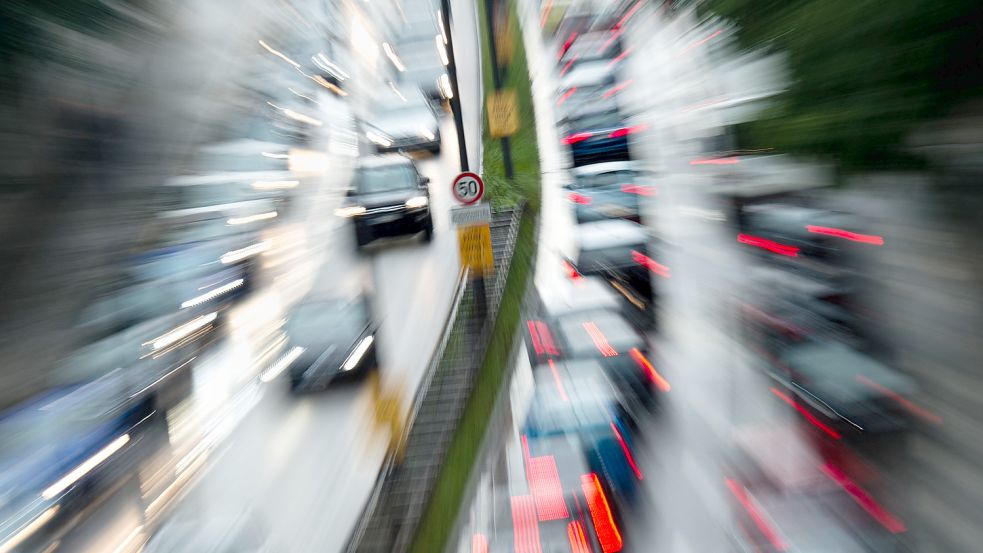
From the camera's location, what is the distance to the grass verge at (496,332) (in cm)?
718

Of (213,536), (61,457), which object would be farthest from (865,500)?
(61,457)

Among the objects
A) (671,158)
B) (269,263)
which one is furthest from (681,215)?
(269,263)

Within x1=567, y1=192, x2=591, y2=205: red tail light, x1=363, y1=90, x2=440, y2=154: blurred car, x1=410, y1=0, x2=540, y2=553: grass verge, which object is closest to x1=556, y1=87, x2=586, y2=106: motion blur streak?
x1=410, y1=0, x2=540, y2=553: grass verge

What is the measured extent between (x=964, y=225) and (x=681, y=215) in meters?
11.7

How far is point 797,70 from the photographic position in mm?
5973

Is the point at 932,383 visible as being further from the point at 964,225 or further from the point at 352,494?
the point at 352,494

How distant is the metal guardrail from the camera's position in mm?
6844

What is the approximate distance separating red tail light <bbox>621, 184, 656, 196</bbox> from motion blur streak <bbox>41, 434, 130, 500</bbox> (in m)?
12.2

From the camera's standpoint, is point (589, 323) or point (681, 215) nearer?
point (589, 323)

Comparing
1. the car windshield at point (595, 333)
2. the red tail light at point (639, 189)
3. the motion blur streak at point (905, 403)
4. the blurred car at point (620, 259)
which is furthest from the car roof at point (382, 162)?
the motion blur streak at point (905, 403)

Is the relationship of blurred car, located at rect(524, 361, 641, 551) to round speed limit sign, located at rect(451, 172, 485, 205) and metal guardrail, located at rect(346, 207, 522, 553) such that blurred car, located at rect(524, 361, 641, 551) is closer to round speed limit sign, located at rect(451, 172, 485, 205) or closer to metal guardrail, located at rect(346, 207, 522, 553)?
metal guardrail, located at rect(346, 207, 522, 553)

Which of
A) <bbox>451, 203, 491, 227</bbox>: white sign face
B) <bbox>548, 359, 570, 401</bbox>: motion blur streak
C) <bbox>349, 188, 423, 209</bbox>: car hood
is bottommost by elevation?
<bbox>548, 359, 570, 401</bbox>: motion blur streak

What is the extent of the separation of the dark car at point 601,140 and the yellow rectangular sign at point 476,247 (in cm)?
858

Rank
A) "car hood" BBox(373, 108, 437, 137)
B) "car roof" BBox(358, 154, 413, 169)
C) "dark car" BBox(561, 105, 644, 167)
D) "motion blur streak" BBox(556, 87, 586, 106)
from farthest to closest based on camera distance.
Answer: "motion blur streak" BBox(556, 87, 586, 106)
"car hood" BBox(373, 108, 437, 137)
"dark car" BBox(561, 105, 644, 167)
"car roof" BBox(358, 154, 413, 169)
